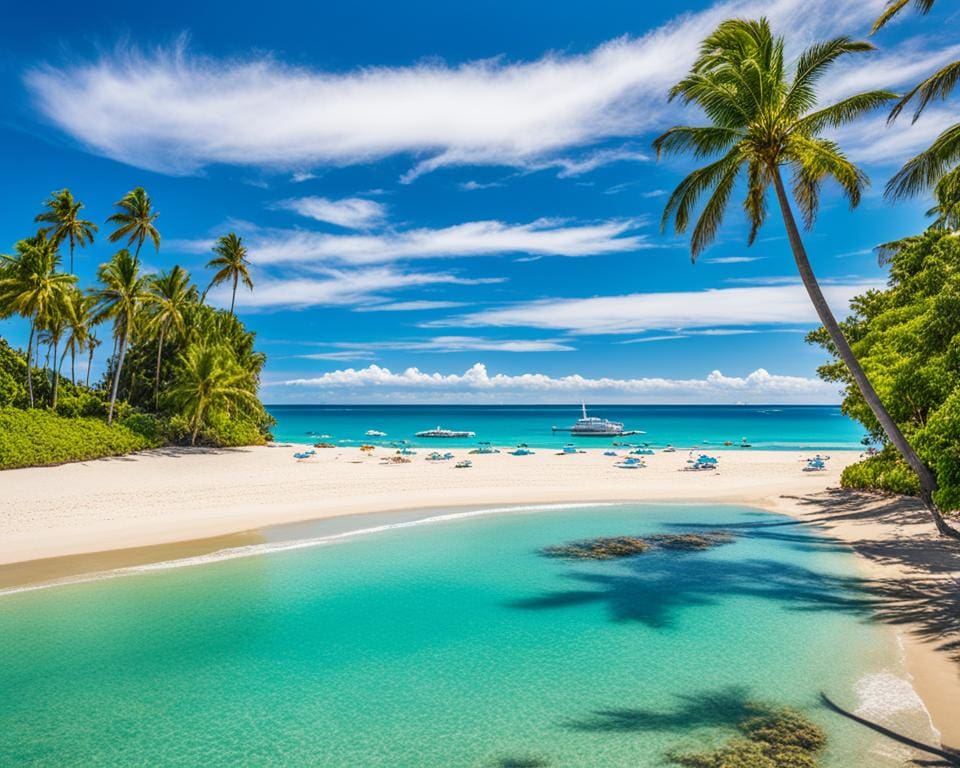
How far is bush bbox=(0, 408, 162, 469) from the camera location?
29.2m

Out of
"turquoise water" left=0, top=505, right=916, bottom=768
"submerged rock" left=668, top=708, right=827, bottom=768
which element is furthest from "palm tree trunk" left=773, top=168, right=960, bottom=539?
"submerged rock" left=668, top=708, right=827, bottom=768

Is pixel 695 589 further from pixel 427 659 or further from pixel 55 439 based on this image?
pixel 55 439

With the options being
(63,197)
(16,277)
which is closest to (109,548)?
(16,277)

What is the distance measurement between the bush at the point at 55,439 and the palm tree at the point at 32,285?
5.59 m

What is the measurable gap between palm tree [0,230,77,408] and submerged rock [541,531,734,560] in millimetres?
32741

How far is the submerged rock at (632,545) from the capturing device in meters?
17.5

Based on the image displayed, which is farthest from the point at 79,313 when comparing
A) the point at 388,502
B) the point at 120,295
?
the point at 388,502

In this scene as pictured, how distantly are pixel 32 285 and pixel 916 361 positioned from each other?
134 feet

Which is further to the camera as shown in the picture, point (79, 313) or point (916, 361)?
point (79, 313)

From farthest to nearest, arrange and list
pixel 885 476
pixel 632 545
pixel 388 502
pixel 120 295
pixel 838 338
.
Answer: pixel 120 295 → pixel 388 502 → pixel 885 476 → pixel 632 545 → pixel 838 338

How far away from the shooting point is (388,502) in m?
26.5

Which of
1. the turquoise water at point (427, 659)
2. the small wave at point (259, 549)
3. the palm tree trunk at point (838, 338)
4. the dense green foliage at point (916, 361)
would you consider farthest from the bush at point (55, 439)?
the dense green foliage at point (916, 361)

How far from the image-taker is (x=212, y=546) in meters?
17.9

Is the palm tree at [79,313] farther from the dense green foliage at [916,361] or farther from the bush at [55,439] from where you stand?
the dense green foliage at [916,361]
